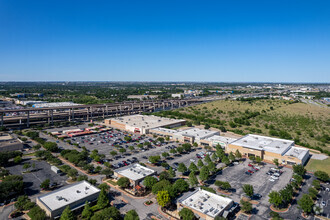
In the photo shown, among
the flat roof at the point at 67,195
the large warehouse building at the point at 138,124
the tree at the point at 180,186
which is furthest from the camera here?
the large warehouse building at the point at 138,124

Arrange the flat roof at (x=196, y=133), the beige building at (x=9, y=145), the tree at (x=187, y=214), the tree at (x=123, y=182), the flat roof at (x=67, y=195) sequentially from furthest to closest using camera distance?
1. the flat roof at (x=196, y=133)
2. the beige building at (x=9, y=145)
3. the tree at (x=123, y=182)
4. the flat roof at (x=67, y=195)
5. the tree at (x=187, y=214)

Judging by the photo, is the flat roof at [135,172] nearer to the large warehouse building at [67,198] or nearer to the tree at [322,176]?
the large warehouse building at [67,198]

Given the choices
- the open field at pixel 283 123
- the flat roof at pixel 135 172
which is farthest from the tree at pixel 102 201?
the open field at pixel 283 123

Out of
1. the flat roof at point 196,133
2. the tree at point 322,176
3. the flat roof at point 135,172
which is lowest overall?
the tree at point 322,176

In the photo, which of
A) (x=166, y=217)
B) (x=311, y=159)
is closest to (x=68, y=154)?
(x=166, y=217)

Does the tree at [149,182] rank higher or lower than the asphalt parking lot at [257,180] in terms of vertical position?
higher

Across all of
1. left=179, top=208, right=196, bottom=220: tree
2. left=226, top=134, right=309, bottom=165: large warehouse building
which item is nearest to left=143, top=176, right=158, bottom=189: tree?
left=179, top=208, right=196, bottom=220: tree

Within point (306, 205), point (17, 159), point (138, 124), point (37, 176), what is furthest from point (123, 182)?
point (138, 124)

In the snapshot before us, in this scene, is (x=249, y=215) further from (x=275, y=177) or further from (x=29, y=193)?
(x=29, y=193)
